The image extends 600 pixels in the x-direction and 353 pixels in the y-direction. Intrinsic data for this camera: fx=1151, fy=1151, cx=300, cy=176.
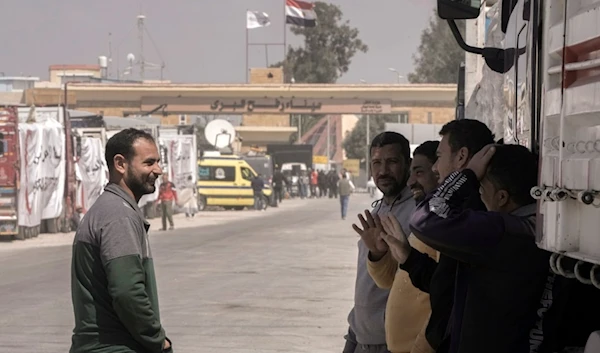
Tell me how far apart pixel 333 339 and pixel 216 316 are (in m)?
2.11

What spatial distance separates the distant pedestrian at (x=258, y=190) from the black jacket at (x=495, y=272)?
148 ft

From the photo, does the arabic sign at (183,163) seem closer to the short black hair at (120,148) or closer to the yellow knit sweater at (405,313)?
the short black hair at (120,148)

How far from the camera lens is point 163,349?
4867mm

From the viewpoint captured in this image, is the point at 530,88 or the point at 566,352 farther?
the point at 530,88

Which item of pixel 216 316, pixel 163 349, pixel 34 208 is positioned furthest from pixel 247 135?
pixel 163 349

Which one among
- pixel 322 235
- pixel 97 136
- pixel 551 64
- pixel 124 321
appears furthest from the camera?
pixel 97 136

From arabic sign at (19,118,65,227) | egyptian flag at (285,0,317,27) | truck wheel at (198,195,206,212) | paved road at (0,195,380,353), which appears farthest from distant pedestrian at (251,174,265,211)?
egyptian flag at (285,0,317,27)

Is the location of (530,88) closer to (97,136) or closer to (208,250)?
(208,250)

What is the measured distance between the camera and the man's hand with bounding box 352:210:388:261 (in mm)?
5031

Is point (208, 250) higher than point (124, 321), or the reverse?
point (124, 321)

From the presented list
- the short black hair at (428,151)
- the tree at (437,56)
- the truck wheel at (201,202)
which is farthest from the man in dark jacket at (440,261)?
the tree at (437,56)

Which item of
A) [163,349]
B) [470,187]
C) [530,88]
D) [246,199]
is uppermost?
[530,88]

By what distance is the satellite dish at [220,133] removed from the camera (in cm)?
5347

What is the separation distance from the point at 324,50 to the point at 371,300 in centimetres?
9584
